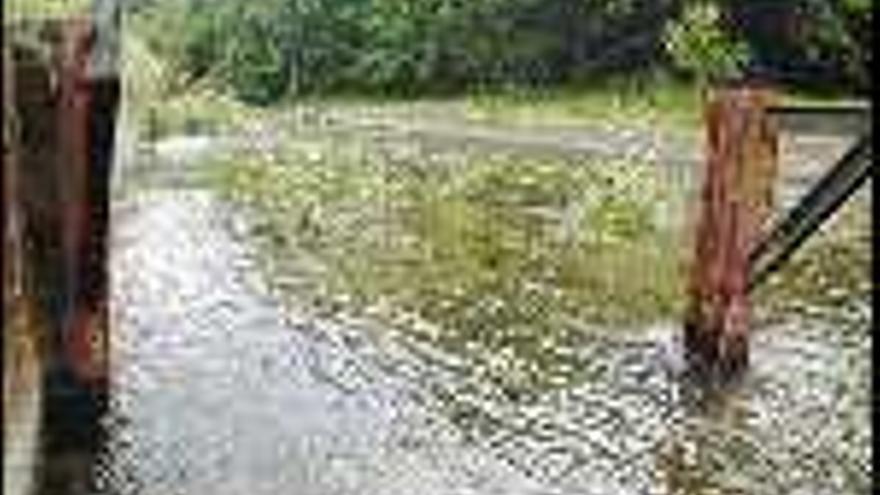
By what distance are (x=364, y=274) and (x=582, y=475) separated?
744 cm

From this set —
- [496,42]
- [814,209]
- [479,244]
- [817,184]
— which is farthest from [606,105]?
[814,209]

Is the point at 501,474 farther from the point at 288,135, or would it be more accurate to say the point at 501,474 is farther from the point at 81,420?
the point at 288,135

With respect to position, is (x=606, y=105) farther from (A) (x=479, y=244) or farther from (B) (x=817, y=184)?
(B) (x=817, y=184)

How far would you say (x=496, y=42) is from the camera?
135ft

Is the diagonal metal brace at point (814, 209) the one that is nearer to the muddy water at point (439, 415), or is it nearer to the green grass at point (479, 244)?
the muddy water at point (439, 415)

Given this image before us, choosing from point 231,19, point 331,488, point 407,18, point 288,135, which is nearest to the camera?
point 331,488

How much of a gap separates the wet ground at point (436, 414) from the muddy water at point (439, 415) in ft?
0.06

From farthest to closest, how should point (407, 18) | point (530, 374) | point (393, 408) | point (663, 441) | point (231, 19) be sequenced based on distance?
point (231, 19), point (407, 18), point (530, 374), point (393, 408), point (663, 441)

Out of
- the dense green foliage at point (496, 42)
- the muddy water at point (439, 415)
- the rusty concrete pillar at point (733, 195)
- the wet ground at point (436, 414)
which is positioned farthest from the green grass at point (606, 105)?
the rusty concrete pillar at point (733, 195)

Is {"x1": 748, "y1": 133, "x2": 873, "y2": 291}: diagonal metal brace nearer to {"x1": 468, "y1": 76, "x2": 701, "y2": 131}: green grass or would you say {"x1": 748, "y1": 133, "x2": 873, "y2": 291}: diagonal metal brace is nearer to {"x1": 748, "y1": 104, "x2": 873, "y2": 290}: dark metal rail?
{"x1": 748, "y1": 104, "x2": 873, "y2": 290}: dark metal rail

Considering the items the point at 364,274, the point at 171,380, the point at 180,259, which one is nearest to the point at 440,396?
the point at 171,380

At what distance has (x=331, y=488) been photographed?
1143 centimetres

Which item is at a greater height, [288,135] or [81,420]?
[81,420]

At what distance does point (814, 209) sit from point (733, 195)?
2249 mm
